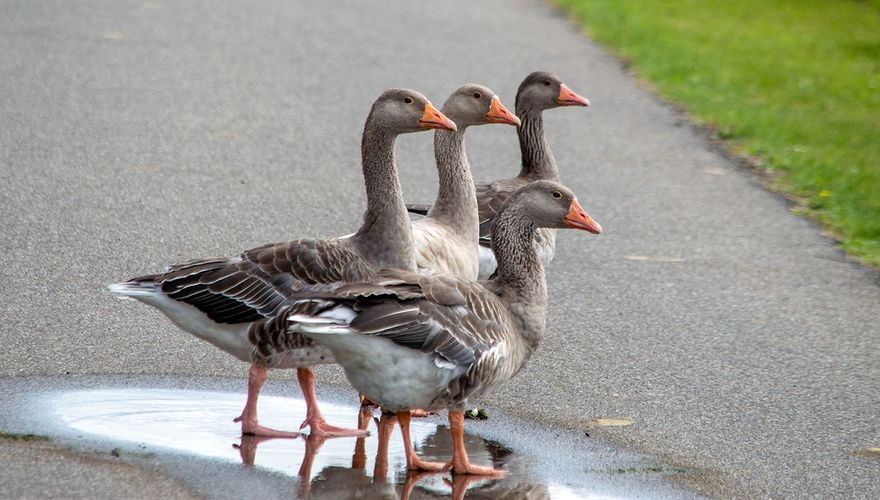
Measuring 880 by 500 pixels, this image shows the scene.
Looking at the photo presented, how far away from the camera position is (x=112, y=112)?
1088 cm

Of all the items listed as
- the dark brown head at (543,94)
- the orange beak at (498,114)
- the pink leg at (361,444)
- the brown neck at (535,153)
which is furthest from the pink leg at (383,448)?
the dark brown head at (543,94)

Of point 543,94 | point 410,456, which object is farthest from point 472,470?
point 543,94

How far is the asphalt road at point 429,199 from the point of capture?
19.9 ft

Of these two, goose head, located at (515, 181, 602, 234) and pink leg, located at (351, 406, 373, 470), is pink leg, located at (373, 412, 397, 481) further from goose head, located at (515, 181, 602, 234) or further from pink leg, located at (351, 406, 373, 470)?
goose head, located at (515, 181, 602, 234)

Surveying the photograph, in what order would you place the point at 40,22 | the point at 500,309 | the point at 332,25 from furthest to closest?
the point at 332,25, the point at 40,22, the point at 500,309

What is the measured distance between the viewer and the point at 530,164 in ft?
26.7

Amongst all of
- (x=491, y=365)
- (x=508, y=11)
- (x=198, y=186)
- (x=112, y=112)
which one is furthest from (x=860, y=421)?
(x=508, y=11)

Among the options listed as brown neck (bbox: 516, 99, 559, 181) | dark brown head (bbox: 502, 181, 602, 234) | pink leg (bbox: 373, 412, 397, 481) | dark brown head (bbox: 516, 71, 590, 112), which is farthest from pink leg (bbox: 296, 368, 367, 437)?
dark brown head (bbox: 516, 71, 590, 112)

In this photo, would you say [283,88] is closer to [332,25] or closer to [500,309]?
[332,25]

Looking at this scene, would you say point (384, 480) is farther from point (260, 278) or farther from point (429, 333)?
point (260, 278)

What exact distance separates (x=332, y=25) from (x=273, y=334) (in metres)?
10.5

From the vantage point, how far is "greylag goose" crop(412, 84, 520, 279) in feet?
21.5

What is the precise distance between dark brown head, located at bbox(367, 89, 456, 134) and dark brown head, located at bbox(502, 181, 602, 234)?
72 centimetres

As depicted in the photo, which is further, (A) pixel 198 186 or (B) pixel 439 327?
(A) pixel 198 186
